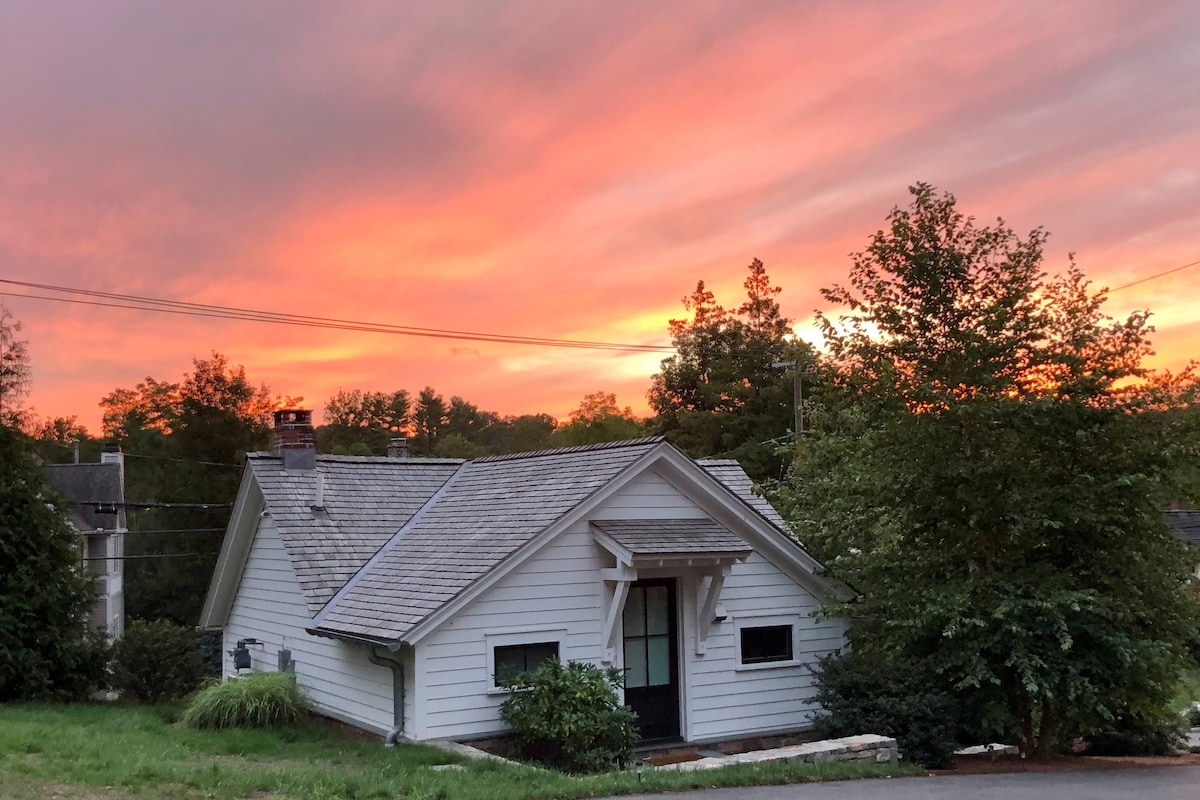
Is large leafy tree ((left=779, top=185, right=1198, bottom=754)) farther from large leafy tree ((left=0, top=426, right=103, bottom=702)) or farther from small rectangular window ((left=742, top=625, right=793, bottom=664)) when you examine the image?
large leafy tree ((left=0, top=426, right=103, bottom=702))

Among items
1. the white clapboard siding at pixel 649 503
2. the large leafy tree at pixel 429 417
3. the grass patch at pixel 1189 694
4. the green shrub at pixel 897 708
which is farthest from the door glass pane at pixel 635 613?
the large leafy tree at pixel 429 417

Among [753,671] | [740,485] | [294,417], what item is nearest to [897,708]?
[753,671]

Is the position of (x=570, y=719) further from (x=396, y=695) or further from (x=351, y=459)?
(x=351, y=459)

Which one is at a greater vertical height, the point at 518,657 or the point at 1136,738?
the point at 518,657

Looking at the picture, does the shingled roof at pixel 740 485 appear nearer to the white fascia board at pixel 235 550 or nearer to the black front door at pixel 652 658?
the black front door at pixel 652 658

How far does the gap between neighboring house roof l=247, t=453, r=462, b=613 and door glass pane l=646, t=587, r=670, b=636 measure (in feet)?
15.9

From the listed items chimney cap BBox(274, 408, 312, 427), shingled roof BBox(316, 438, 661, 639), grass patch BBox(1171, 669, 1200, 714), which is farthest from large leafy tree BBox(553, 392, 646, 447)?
shingled roof BBox(316, 438, 661, 639)

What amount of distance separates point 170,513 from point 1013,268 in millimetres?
44542

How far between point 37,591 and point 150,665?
2.61 meters

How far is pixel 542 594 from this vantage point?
46.4 feet

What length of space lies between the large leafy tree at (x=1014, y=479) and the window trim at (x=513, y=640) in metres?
4.44

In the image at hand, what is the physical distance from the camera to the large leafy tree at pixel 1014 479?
12.3m

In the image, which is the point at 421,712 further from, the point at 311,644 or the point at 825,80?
the point at 825,80

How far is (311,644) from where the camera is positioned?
1602 cm
